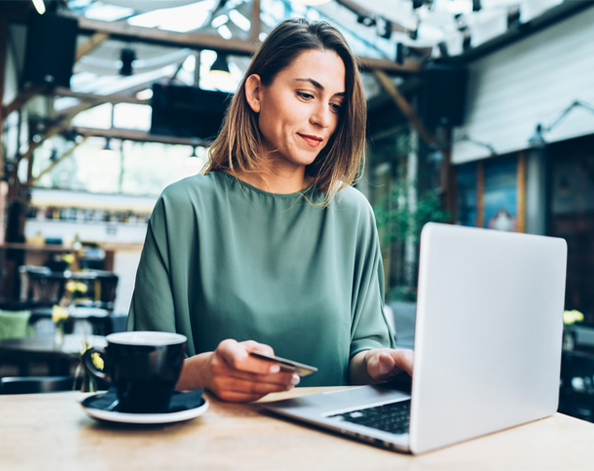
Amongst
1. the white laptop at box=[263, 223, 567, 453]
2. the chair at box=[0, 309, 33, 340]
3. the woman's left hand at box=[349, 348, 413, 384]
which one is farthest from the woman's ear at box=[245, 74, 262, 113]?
the chair at box=[0, 309, 33, 340]

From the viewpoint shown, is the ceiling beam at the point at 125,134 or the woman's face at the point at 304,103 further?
the ceiling beam at the point at 125,134

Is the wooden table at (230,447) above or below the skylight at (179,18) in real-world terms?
below

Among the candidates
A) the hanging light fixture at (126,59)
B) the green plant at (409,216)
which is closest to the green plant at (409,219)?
the green plant at (409,216)

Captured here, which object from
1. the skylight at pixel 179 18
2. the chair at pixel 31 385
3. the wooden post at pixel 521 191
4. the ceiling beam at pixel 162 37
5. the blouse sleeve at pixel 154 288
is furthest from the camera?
the skylight at pixel 179 18

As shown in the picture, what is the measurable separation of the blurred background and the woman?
5.35 feet

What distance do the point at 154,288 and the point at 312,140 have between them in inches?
17.6

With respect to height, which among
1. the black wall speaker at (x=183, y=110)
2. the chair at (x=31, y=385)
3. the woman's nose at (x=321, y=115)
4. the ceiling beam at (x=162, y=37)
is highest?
the ceiling beam at (x=162, y=37)

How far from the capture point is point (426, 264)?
533mm

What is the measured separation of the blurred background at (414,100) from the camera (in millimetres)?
5023

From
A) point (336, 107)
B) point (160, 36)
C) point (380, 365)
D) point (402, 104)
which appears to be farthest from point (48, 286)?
point (380, 365)

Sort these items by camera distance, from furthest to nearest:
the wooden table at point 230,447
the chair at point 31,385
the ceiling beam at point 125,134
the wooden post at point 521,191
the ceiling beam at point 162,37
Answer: the ceiling beam at point 125,134
the ceiling beam at point 162,37
the wooden post at point 521,191
the chair at point 31,385
the wooden table at point 230,447

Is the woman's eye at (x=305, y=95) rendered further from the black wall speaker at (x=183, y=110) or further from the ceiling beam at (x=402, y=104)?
the ceiling beam at (x=402, y=104)

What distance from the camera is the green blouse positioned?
1.10 metres

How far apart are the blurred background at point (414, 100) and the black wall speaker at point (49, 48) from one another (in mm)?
13
